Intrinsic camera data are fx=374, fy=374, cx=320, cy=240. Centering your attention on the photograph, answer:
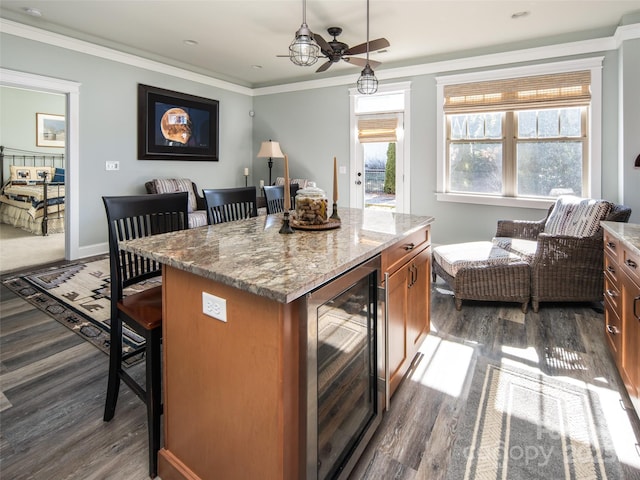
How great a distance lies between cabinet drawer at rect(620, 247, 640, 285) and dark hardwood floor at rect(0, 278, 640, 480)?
0.69 meters

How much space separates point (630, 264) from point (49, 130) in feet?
33.2

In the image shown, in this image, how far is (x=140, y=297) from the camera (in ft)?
5.80

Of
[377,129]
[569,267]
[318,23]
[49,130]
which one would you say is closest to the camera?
[569,267]

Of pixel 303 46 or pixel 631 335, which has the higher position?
pixel 303 46

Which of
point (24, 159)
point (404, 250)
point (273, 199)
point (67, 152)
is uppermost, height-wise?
point (24, 159)

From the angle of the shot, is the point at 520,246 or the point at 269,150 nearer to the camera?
the point at 520,246

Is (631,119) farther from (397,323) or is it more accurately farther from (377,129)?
(397,323)

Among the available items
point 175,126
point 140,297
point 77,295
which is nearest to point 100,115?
point 175,126

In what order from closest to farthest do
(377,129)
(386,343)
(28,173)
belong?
1. (386,343)
2. (377,129)
3. (28,173)

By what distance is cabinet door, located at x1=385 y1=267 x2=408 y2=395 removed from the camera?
180cm

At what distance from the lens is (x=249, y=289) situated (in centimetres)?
105

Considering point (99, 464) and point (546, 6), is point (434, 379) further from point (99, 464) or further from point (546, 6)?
point (546, 6)

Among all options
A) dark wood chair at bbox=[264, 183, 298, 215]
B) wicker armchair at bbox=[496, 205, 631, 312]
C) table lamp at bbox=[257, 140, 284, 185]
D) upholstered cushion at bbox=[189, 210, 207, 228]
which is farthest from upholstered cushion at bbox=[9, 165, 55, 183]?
wicker armchair at bbox=[496, 205, 631, 312]

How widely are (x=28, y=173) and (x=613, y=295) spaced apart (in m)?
9.62
